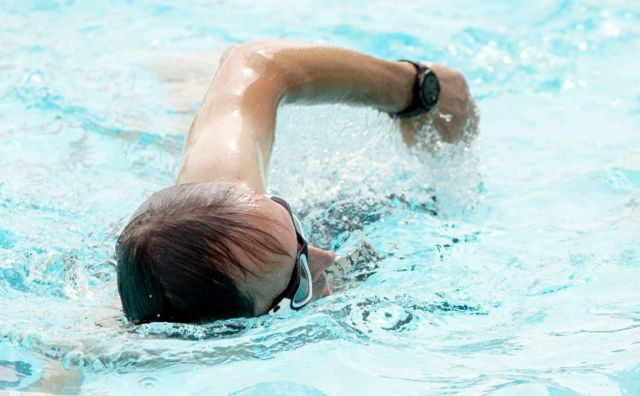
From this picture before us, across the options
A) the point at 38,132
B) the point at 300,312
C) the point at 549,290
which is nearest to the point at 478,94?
the point at 38,132

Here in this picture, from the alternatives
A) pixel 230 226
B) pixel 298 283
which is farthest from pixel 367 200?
pixel 230 226

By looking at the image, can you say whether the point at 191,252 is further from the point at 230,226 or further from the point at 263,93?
the point at 263,93

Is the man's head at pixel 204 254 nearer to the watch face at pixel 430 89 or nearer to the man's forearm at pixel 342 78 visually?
the man's forearm at pixel 342 78

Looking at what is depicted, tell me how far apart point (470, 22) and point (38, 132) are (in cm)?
335

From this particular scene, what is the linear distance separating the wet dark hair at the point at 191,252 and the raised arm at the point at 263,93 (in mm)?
343

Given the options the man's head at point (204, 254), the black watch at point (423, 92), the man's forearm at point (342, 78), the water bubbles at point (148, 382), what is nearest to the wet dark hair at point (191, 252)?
the man's head at point (204, 254)

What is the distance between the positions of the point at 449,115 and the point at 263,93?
0.99 m

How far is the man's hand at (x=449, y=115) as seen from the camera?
354 cm

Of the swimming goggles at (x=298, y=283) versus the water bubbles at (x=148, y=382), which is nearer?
the water bubbles at (x=148, y=382)

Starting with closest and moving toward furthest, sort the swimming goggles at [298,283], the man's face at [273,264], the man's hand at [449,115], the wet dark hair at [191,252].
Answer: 1. the wet dark hair at [191,252]
2. the man's face at [273,264]
3. the swimming goggles at [298,283]
4. the man's hand at [449,115]

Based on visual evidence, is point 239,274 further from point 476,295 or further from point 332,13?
point 332,13

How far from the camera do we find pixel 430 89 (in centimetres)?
344

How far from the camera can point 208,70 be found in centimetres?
523

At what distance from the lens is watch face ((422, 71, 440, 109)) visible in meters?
3.42
